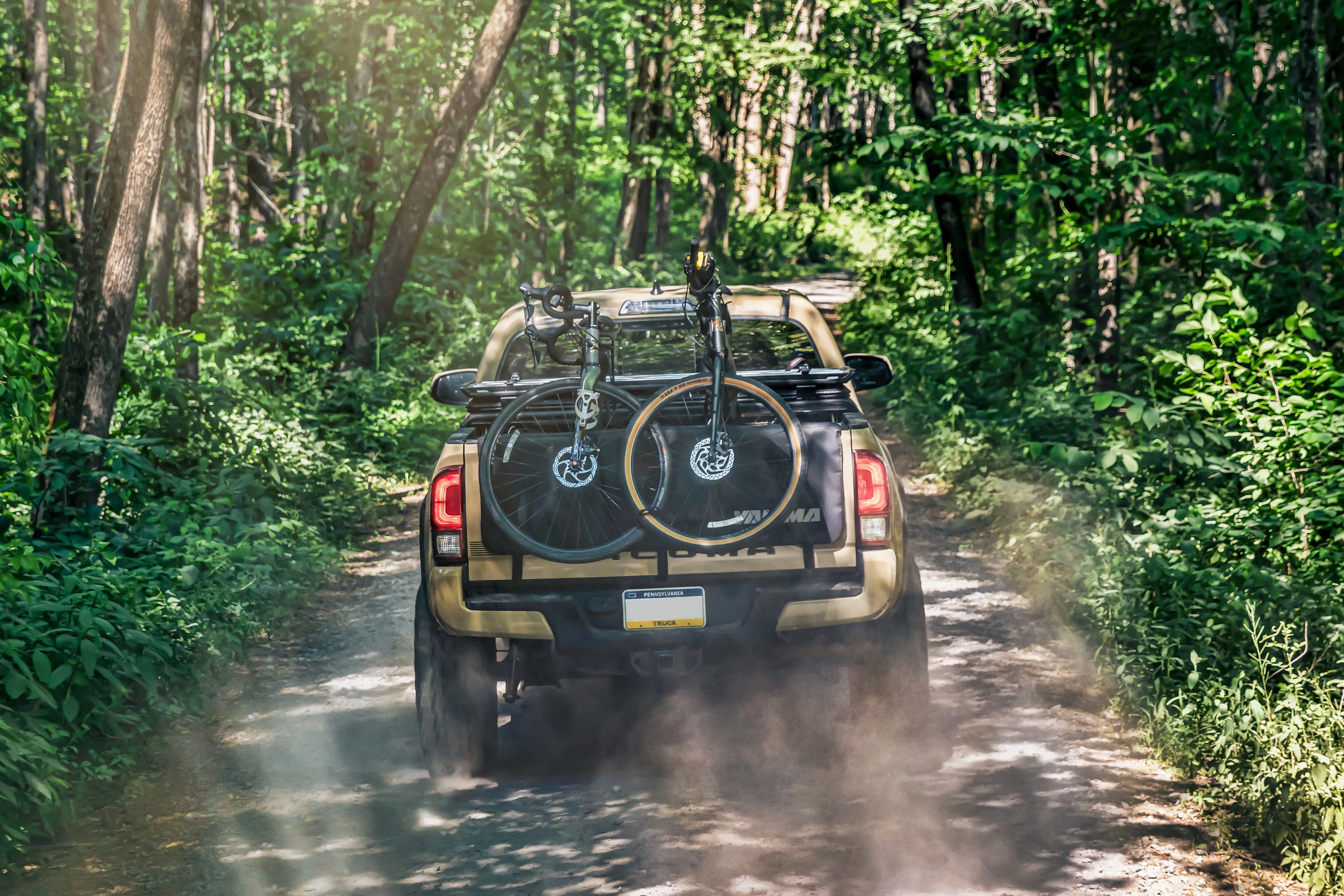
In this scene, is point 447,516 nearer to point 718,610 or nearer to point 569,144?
point 718,610

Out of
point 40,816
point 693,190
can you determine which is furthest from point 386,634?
point 693,190

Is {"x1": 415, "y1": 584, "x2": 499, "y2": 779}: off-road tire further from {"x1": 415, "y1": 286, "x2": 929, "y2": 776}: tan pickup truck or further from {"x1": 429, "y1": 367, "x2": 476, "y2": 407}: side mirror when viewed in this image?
{"x1": 429, "y1": 367, "x2": 476, "y2": 407}: side mirror

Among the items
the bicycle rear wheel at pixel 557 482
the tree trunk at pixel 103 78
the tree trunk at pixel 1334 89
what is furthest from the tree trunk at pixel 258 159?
the bicycle rear wheel at pixel 557 482

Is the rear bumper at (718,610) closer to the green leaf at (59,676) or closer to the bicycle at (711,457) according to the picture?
the bicycle at (711,457)

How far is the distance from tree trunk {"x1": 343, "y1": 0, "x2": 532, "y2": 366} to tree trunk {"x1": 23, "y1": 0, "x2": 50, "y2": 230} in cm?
898

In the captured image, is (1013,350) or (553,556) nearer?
(553,556)

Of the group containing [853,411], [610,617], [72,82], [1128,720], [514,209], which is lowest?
[1128,720]

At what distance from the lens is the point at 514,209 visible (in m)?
21.8

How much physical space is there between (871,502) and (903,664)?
0.78 metres

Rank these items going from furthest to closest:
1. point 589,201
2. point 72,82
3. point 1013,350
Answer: point 72,82 < point 589,201 < point 1013,350

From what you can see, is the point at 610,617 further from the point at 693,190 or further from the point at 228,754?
the point at 693,190

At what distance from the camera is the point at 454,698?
212 inches

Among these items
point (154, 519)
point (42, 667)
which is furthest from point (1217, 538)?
point (154, 519)

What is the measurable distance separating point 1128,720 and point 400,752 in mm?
3646
